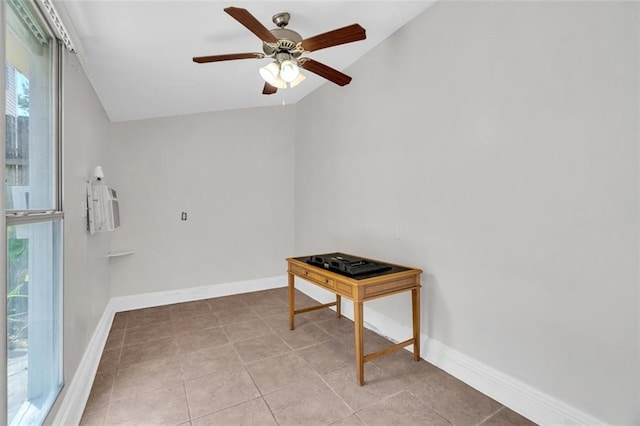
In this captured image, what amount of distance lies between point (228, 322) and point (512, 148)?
3052 millimetres

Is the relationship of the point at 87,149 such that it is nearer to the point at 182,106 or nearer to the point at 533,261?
the point at 182,106

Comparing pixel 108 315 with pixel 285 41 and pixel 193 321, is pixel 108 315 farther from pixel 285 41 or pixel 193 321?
pixel 285 41

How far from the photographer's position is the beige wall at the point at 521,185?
1.53m

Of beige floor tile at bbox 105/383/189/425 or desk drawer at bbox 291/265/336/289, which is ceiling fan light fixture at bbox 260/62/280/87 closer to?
desk drawer at bbox 291/265/336/289

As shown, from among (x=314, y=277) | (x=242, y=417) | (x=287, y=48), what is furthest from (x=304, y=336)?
(x=287, y=48)

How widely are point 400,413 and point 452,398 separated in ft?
1.28

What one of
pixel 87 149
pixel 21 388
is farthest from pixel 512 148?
pixel 87 149

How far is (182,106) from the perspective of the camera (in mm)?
3697

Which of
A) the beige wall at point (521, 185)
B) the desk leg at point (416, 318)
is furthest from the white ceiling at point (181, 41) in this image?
the desk leg at point (416, 318)

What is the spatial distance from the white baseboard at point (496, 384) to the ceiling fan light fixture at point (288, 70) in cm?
224

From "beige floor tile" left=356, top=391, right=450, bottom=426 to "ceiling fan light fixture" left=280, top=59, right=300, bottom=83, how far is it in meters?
2.27

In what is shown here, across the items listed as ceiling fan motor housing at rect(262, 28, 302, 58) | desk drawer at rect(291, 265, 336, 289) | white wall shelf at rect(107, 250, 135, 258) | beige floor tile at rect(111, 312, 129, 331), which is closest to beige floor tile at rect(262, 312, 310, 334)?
desk drawer at rect(291, 265, 336, 289)

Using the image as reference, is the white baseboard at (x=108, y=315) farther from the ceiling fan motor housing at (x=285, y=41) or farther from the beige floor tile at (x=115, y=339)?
the ceiling fan motor housing at (x=285, y=41)

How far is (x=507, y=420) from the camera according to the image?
5.98 feet
